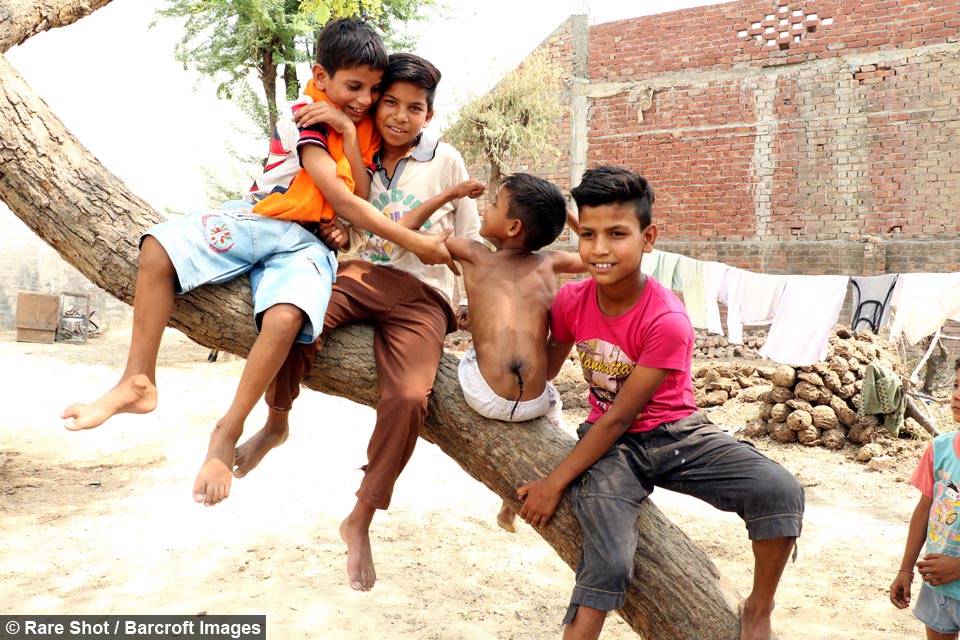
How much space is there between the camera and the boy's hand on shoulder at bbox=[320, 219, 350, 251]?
8.19 ft

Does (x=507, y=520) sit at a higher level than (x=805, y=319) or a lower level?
lower

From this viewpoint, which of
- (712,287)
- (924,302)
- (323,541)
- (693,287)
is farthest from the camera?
(693,287)

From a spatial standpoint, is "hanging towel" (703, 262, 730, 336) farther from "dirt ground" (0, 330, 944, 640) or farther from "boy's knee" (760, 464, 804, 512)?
"boy's knee" (760, 464, 804, 512)

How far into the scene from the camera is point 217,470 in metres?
2.20

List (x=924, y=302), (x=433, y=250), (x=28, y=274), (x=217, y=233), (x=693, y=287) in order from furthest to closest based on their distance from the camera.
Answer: (x=28, y=274) < (x=693, y=287) < (x=924, y=302) < (x=433, y=250) < (x=217, y=233)

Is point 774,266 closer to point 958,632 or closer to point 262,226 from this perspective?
point 958,632

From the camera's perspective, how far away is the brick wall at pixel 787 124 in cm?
1062

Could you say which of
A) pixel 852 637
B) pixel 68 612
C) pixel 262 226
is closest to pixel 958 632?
pixel 852 637

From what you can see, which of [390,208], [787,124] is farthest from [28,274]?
[390,208]

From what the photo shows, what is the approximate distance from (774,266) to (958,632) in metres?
9.79

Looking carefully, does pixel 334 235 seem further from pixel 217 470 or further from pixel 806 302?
pixel 806 302

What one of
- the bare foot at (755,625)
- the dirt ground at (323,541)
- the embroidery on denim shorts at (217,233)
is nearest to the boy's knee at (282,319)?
the embroidery on denim shorts at (217,233)

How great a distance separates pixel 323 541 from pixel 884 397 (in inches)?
226

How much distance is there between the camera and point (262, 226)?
2.37 meters
